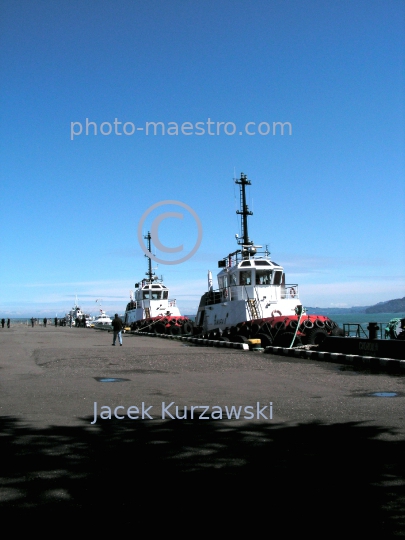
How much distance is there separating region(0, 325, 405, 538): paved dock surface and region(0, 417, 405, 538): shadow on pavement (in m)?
0.01

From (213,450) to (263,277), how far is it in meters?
22.7

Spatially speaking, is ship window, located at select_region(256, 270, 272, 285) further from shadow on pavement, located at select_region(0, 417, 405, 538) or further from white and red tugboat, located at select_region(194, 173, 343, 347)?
shadow on pavement, located at select_region(0, 417, 405, 538)

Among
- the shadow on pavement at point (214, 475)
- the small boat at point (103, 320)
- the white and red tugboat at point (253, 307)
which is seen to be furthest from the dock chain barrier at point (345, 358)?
the small boat at point (103, 320)

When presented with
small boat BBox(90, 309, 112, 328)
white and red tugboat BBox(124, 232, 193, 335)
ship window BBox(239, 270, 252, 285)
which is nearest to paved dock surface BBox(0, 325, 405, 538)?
ship window BBox(239, 270, 252, 285)

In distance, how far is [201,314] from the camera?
3359 centimetres

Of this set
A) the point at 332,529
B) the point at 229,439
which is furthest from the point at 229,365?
the point at 332,529

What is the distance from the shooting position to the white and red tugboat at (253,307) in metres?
22.9

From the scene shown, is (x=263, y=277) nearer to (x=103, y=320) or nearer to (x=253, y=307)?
(x=253, y=307)

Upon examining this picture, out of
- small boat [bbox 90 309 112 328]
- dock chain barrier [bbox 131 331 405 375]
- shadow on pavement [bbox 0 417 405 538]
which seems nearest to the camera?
shadow on pavement [bbox 0 417 405 538]

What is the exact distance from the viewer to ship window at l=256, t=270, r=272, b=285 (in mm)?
28062

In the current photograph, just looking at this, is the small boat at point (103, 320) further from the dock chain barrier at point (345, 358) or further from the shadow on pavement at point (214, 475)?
the shadow on pavement at point (214, 475)

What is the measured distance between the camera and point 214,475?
4836 millimetres

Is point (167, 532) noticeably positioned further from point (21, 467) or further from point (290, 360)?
point (290, 360)

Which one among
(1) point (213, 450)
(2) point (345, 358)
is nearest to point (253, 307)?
(2) point (345, 358)
